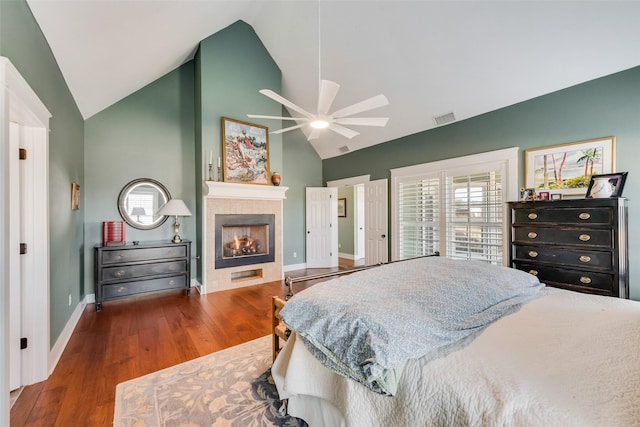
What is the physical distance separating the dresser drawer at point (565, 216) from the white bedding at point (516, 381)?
143cm

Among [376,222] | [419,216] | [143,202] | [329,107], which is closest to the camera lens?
[329,107]

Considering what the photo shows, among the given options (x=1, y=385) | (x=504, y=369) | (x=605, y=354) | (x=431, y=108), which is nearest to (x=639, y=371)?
(x=605, y=354)

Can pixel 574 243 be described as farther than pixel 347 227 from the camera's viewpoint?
No

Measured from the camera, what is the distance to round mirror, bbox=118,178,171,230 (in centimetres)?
418

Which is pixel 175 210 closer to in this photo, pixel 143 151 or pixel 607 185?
pixel 143 151

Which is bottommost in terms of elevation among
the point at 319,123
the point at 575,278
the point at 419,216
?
the point at 575,278

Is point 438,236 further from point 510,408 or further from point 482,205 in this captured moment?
point 510,408

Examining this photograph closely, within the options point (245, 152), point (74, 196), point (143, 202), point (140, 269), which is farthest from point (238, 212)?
point (74, 196)

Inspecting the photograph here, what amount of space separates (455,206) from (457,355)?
3.74m

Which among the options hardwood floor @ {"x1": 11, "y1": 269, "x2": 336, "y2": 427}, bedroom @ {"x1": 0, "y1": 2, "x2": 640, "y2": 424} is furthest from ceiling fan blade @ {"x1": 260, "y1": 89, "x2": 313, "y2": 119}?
hardwood floor @ {"x1": 11, "y1": 269, "x2": 336, "y2": 427}

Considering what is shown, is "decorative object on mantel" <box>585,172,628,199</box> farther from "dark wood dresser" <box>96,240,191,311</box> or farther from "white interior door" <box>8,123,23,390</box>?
"dark wood dresser" <box>96,240,191,311</box>

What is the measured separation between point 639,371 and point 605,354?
115mm

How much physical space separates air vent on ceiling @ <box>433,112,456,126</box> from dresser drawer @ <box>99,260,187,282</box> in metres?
4.60

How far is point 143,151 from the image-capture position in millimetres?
4348
